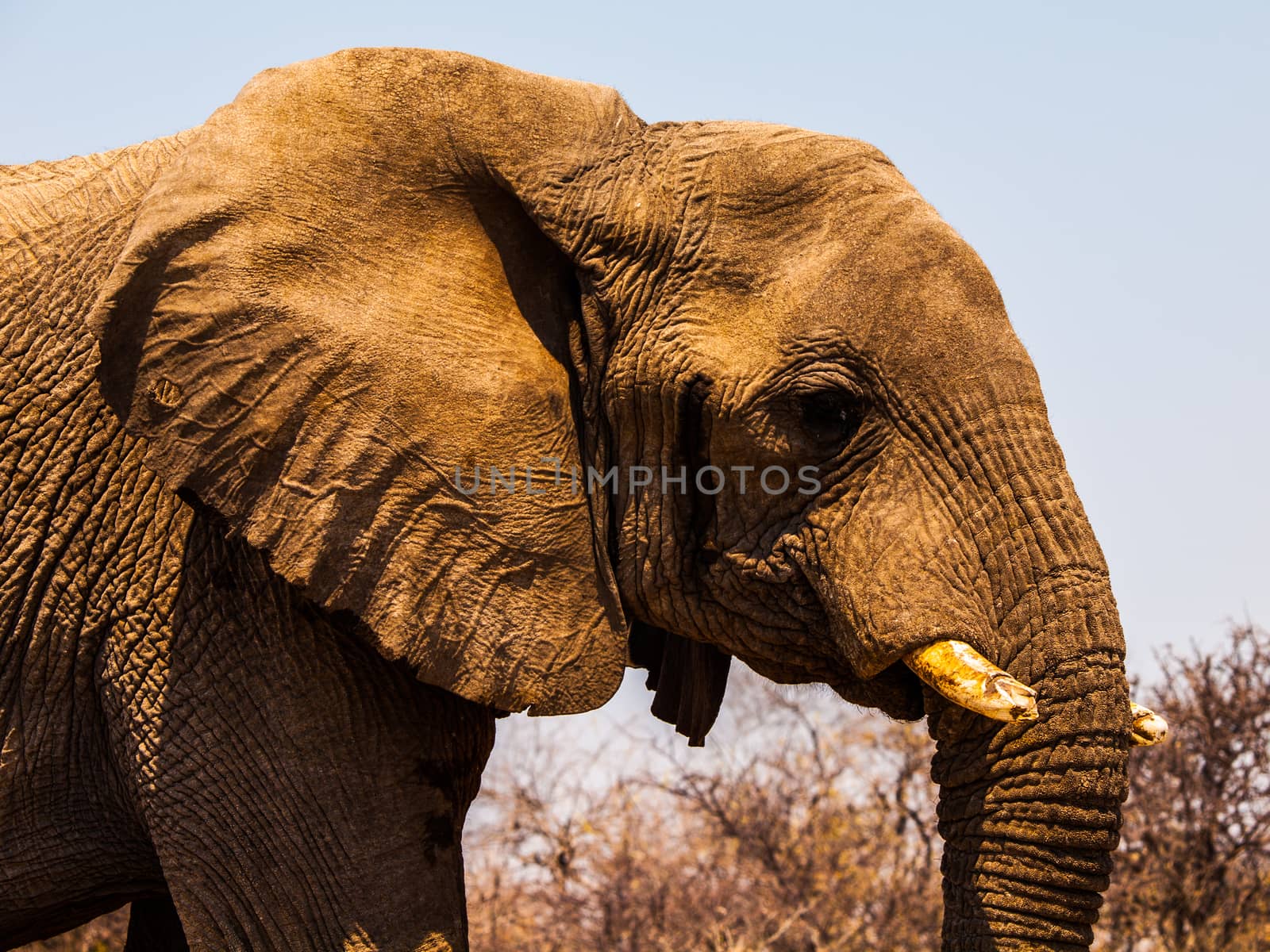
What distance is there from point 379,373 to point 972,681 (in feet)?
4.15

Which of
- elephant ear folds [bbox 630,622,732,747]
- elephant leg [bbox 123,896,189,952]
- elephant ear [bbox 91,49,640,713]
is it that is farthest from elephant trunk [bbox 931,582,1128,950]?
elephant leg [bbox 123,896,189,952]

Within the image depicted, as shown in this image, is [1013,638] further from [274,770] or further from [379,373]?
[274,770]

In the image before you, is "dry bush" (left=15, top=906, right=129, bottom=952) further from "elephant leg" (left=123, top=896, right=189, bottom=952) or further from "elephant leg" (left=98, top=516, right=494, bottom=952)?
"elephant leg" (left=98, top=516, right=494, bottom=952)

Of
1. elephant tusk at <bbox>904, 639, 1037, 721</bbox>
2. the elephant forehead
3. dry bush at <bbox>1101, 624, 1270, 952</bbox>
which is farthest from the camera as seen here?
dry bush at <bbox>1101, 624, 1270, 952</bbox>

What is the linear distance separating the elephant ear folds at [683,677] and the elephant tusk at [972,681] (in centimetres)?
92

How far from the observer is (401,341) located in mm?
3664

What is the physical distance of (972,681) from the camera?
133 inches

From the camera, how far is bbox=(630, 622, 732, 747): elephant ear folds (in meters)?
4.41

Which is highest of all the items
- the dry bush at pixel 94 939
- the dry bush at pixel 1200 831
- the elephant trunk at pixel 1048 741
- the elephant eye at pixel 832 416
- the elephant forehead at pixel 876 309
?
the elephant forehead at pixel 876 309

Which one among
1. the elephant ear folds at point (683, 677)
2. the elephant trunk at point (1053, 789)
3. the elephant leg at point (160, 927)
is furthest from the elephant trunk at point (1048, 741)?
the elephant leg at point (160, 927)

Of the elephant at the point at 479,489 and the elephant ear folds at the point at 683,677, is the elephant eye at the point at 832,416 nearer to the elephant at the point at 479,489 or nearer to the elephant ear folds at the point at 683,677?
the elephant at the point at 479,489

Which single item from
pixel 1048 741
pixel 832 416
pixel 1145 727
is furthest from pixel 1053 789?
pixel 832 416

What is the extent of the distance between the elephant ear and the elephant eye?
485 mm

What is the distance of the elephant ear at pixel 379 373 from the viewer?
364cm
